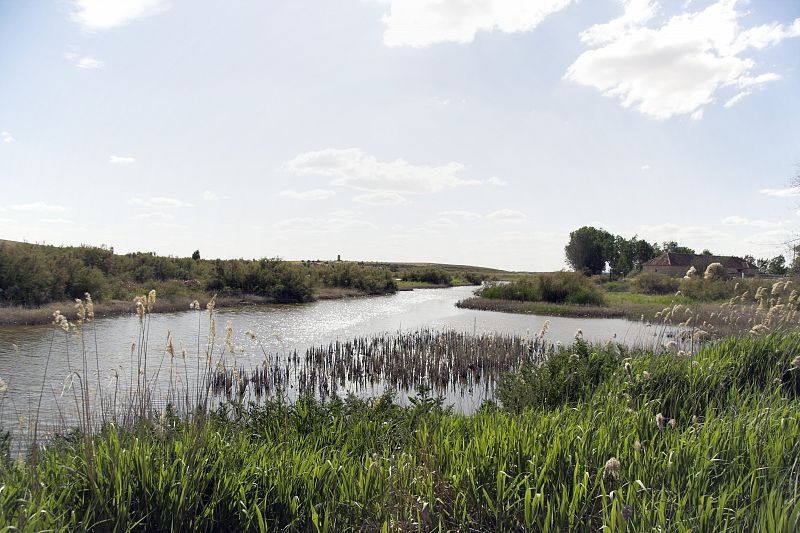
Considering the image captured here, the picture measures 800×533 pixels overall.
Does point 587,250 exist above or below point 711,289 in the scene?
above

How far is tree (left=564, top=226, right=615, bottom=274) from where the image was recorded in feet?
309

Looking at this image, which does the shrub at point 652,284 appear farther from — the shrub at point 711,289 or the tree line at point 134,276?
the tree line at point 134,276

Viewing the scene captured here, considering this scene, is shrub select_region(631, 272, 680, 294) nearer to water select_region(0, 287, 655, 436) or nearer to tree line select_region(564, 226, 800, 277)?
water select_region(0, 287, 655, 436)

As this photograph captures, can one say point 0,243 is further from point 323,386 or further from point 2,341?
point 323,386

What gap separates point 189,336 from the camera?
69.9ft

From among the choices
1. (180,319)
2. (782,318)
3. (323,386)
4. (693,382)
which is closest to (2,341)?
(180,319)

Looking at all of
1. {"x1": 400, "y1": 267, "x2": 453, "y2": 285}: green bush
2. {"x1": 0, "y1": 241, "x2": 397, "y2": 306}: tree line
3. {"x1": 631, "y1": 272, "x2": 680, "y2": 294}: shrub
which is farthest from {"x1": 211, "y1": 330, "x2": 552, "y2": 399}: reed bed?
{"x1": 400, "y1": 267, "x2": 453, "y2": 285}: green bush

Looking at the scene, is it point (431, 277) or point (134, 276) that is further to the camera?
point (431, 277)

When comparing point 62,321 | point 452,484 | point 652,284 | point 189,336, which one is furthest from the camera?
point 652,284

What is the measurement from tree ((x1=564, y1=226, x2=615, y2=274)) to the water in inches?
2482

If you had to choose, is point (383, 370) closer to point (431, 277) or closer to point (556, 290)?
point (556, 290)

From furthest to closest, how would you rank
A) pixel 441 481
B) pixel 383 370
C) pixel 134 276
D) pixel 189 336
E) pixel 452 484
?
1. pixel 134 276
2. pixel 189 336
3. pixel 383 370
4. pixel 441 481
5. pixel 452 484

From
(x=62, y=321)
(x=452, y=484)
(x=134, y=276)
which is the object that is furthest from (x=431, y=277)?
(x=452, y=484)

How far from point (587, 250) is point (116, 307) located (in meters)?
82.9
